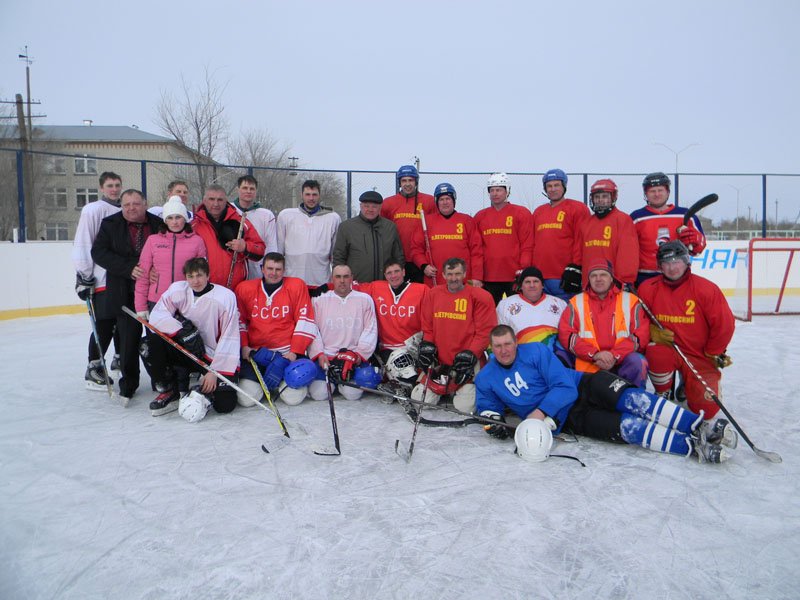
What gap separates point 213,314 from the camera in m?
3.50

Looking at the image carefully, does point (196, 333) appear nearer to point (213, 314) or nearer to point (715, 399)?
point (213, 314)

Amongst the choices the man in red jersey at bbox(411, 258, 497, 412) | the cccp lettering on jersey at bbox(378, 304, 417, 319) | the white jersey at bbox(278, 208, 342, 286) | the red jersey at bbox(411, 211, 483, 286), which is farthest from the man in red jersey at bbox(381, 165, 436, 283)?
A: the man in red jersey at bbox(411, 258, 497, 412)

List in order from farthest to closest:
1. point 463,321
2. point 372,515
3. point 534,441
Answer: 1. point 463,321
2. point 534,441
3. point 372,515

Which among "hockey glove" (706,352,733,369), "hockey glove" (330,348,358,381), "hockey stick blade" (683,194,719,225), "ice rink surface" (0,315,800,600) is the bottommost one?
"ice rink surface" (0,315,800,600)

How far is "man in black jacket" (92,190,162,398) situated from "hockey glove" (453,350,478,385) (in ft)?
6.74

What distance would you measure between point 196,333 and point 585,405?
A: 2.31 m

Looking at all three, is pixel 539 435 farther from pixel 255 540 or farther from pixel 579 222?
pixel 579 222

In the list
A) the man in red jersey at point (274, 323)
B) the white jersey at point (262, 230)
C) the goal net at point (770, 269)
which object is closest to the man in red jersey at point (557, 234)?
the man in red jersey at point (274, 323)

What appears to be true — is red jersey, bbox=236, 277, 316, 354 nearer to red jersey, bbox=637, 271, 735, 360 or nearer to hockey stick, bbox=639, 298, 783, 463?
hockey stick, bbox=639, 298, 783, 463

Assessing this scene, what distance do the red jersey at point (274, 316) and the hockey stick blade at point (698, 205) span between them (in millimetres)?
2542

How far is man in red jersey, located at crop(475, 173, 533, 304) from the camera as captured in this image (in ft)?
13.9

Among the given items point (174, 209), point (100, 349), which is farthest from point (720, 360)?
point (100, 349)

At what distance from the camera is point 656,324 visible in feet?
10.8

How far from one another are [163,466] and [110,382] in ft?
4.99
